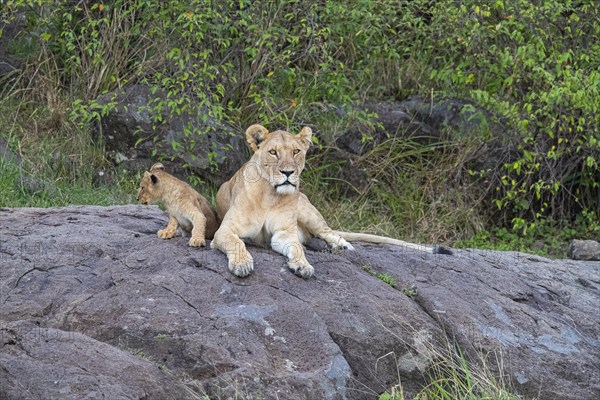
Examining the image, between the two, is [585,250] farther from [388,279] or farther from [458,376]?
[458,376]

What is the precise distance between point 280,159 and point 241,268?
0.86 m

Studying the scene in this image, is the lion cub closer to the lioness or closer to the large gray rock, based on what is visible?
the lioness

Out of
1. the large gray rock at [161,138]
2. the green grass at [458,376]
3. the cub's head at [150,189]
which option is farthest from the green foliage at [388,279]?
the large gray rock at [161,138]

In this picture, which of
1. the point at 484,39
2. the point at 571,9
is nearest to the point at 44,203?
the point at 484,39

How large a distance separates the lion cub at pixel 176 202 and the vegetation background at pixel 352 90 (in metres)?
3.25

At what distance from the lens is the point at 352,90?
12.3 m

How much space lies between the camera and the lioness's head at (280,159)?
693 cm

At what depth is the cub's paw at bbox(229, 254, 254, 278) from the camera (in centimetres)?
652

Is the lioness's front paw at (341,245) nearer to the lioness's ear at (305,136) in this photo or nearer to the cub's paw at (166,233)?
the lioness's ear at (305,136)

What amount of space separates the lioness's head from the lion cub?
546 millimetres

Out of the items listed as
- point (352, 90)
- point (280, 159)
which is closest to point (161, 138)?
point (352, 90)

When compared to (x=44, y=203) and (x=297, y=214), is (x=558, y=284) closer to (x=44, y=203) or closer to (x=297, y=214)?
(x=297, y=214)

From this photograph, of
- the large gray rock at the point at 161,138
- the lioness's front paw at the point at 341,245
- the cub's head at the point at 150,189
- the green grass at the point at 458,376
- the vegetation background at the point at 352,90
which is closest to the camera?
the green grass at the point at 458,376

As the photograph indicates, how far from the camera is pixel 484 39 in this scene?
11.7 meters
